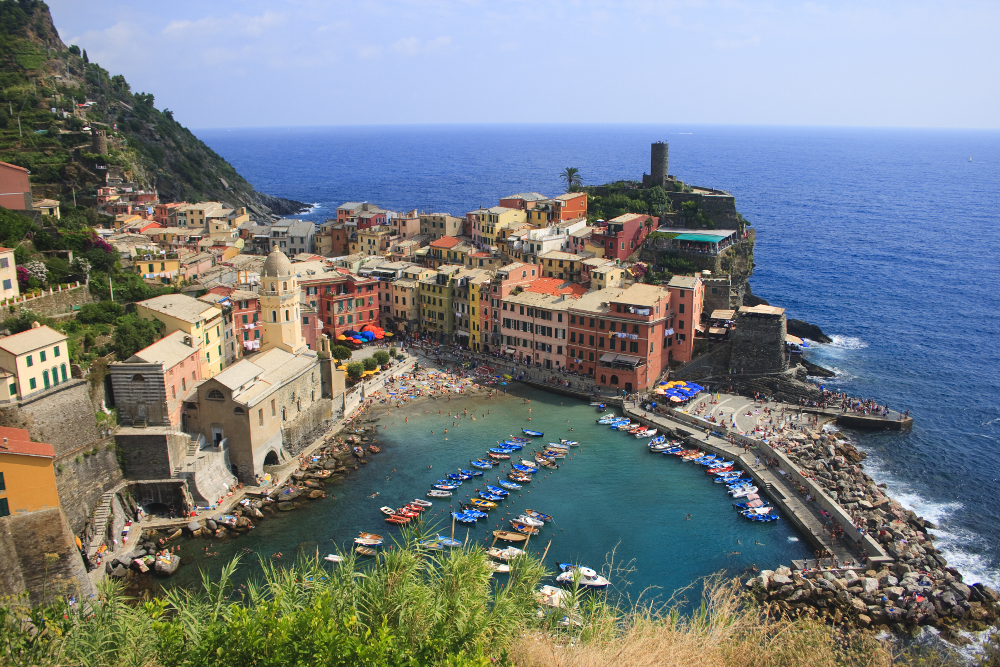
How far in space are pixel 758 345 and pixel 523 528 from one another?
96.3 feet

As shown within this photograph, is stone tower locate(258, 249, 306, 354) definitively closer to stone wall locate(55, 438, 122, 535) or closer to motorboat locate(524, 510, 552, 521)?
stone wall locate(55, 438, 122, 535)

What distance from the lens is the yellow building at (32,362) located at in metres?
35.5

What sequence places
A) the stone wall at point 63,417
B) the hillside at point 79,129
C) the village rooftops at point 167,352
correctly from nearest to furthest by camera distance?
the stone wall at point 63,417 < the village rooftops at point 167,352 < the hillside at point 79,129

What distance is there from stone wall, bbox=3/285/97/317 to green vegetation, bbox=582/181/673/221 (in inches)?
2132

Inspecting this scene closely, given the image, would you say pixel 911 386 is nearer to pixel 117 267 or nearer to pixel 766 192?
pixel 117 267

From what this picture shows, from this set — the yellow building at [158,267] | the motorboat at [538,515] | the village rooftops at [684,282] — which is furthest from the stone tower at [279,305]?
the village rooftops at [684,282]

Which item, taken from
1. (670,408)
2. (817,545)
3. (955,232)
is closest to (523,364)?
(670,408)

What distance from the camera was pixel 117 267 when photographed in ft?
184

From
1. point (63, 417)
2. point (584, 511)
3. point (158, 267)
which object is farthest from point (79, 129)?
point (584, 511)

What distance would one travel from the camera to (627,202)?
86750 mm

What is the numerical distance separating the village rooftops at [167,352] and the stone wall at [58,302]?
241 inches

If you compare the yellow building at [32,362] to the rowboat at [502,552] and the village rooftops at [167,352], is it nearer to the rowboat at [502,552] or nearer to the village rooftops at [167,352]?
the village rooftops at [167,352]

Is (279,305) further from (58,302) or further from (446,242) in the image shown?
(446,242)

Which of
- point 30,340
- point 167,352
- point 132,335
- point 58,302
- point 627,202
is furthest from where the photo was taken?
point 627,202
